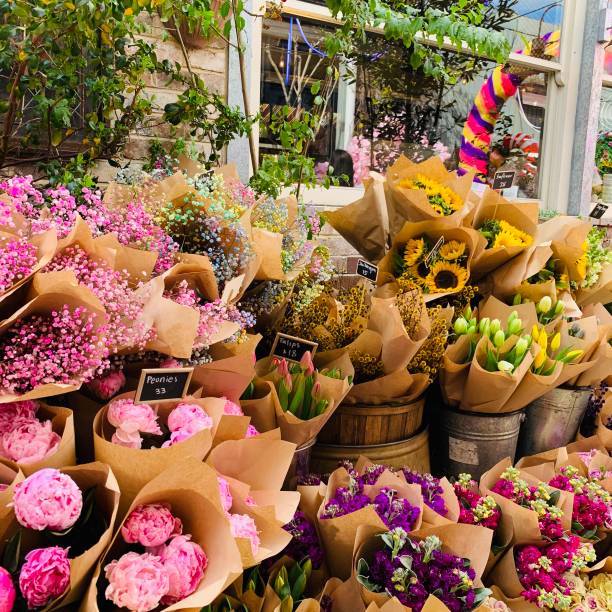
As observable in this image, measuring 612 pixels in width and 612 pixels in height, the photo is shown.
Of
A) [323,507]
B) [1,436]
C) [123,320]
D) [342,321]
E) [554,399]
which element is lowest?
[554,399]

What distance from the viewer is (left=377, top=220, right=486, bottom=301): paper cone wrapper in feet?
5.66

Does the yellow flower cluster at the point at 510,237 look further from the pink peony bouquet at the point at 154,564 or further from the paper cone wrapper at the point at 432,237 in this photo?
the pink peony bouquet at the point at 154,564

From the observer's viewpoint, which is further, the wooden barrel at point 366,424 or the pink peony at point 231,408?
the wooden barrel at point 366,424

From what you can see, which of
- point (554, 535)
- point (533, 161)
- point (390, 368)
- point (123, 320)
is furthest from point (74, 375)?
point (533, 161)

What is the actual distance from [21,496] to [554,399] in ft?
4.55

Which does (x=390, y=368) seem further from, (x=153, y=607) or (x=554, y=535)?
(x=153, y=607)

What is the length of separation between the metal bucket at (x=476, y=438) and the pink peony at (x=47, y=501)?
103 centimetres

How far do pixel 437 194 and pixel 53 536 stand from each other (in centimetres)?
141

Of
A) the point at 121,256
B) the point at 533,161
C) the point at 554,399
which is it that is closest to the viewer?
the point at 121,256

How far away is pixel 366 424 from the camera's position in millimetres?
1448

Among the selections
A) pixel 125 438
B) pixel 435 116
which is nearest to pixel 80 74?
pixel 125 438

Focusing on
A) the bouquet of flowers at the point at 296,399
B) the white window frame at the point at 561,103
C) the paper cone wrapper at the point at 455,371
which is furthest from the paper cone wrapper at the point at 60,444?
the white window frame at the point at 561,103

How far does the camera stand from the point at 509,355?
1.49 meters

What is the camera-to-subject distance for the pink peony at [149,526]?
827 mm
